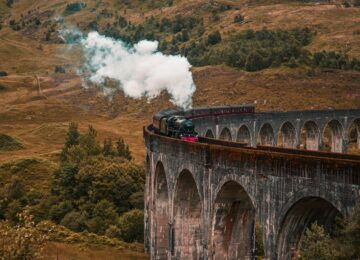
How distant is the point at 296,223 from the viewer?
22.5 meters

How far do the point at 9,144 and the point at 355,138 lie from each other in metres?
62.3

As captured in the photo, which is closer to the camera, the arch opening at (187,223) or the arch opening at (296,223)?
the arch opening at (296,223)

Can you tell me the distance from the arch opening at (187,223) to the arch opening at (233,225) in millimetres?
6521

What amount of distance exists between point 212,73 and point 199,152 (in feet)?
331

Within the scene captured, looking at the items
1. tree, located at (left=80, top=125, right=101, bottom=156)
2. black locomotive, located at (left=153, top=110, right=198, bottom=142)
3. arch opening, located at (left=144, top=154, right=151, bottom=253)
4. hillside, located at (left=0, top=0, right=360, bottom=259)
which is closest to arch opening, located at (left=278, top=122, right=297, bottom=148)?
hillside, located at (left=0, top=0, right=360, bottom=259)

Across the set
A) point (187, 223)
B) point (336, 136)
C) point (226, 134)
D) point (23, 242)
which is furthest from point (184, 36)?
point (23, 242)

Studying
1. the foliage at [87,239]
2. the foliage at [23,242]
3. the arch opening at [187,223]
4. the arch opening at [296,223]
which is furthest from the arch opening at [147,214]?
the arch opening at [296,223]

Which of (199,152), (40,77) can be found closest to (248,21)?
(40,77)

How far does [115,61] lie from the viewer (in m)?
155

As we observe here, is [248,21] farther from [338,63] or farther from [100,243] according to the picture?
[100,243]

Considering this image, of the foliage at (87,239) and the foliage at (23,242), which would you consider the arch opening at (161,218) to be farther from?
the foliage at (23,242)

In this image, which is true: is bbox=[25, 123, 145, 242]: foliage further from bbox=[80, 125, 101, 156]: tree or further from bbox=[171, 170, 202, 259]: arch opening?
bbox=[171, 170, 202, 259]: arch opening

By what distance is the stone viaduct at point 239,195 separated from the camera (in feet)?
66.7

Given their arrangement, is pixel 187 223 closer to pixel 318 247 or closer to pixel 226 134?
pixel 318 247
